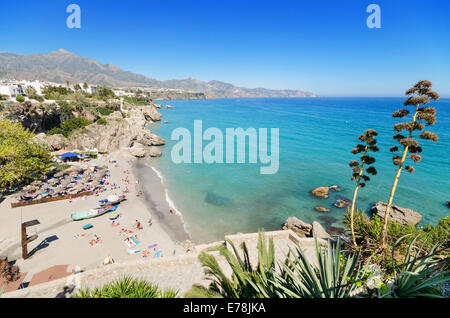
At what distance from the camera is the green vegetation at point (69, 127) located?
3952cm

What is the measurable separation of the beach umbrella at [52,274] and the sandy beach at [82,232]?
426mm

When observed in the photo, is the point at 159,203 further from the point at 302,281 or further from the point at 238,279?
the point at 302,281

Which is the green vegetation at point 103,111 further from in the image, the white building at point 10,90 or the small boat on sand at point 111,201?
the small boat on sand at point 111,201

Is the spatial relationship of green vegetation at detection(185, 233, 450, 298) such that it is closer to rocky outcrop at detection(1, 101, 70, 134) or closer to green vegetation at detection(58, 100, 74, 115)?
rocky outcrop at detection(1, 101, 70, 134)

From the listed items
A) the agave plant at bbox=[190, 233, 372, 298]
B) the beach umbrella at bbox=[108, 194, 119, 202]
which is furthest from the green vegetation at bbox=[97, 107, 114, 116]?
the agave plant at bbox=[190, 233, 372, 298]

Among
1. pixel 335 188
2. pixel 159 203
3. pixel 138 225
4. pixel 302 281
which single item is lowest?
pixel 138 225

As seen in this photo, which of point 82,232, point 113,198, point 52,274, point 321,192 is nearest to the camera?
point 52,274

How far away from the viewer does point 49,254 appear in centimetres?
1435

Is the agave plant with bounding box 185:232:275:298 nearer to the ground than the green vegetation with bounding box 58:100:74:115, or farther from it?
nearer to the ground

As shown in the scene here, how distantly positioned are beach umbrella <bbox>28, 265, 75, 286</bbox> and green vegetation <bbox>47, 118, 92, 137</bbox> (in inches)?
1372

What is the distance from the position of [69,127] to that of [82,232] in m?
34.2

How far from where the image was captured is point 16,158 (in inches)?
868

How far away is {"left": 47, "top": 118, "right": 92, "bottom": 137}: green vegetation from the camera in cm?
3952

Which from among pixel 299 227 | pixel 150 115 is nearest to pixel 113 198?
pixel 299 227
